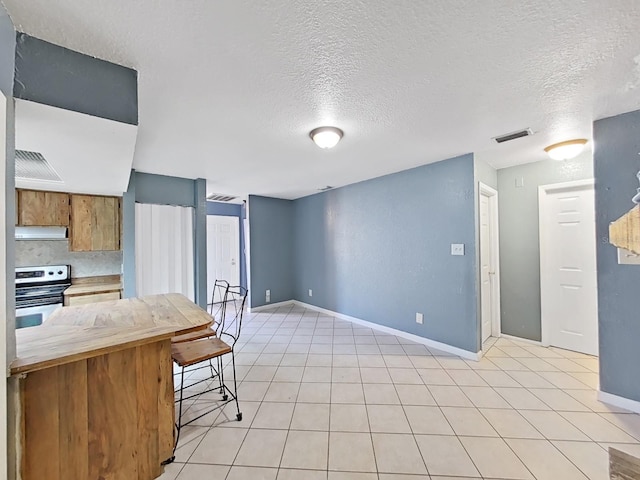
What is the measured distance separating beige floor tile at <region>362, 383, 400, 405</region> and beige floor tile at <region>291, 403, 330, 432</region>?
37 centimetres

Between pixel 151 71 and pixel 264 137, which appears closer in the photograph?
pixel 151 71

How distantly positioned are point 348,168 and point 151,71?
2407mm

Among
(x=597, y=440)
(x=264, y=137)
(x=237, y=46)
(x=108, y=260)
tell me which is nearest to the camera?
(x=237, y=46)

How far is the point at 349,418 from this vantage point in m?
1.98

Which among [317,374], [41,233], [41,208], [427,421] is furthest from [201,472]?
[41,208]

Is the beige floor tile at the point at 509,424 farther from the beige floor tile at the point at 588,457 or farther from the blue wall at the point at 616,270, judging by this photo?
the blue wall at the point at 616,270

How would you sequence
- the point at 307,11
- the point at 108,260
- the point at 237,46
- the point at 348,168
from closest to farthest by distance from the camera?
the point at 307,11 < the point at 237,46 < the point at 348,168 < the point at 108,260

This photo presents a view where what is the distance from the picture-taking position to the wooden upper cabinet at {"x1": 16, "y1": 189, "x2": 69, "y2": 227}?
315 cm

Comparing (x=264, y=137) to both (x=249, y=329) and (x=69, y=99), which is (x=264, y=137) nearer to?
(x=69, y=99)

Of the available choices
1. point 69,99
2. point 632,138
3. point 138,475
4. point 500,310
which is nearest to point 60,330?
point 138,475

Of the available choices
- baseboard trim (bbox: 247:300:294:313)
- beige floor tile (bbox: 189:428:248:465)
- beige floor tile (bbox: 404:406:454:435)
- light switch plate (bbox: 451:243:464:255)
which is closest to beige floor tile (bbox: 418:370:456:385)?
beige floor tile (bbox: 404:406:454:435)

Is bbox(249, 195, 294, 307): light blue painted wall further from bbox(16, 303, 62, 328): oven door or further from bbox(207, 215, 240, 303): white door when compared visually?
bbox(16, 303, 62, 328): oven door

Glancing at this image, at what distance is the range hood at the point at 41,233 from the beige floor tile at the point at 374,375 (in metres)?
3.94

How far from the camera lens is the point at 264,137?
2.43 metres
